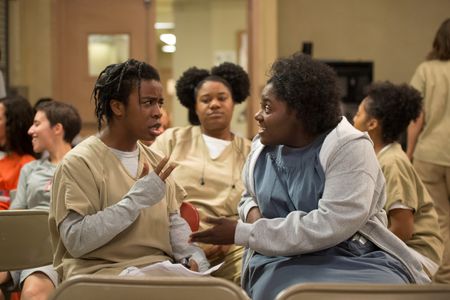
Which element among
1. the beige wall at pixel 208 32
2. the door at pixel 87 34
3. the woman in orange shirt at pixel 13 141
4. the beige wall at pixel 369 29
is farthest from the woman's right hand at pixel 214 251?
the beige wall at pixel 208 32

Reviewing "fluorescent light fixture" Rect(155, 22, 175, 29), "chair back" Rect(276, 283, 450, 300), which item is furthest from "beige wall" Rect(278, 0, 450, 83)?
"chair back" Rect(276, 283, 450, 300)

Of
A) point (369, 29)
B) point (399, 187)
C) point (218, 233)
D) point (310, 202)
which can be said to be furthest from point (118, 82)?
point (369, 29)

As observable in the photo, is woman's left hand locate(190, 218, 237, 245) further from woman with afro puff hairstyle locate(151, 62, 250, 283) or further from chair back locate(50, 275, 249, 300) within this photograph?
woman with afro puff hairstyle locate(151, 62, 250, 283)

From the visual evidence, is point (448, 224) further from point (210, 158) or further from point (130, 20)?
point (130, 20)

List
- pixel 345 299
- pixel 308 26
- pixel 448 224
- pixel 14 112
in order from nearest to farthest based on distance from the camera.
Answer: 1. pixel 345 299
2. pixel 14 112
3. pixel 448 224
4. pixel 308 26

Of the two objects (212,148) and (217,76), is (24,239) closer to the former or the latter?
(212,148)

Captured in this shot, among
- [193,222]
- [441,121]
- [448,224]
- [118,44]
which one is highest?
[118,44]

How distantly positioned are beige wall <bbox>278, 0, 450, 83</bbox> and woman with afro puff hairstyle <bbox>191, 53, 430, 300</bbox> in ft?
15.3

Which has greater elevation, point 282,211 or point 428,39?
point 428,39

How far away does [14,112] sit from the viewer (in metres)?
3.71

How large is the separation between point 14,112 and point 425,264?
7.47ft

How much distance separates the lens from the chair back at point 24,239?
2.70m

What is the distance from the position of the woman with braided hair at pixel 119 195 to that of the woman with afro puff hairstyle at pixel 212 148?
669mm

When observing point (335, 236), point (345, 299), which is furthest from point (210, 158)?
point (345, 299)
